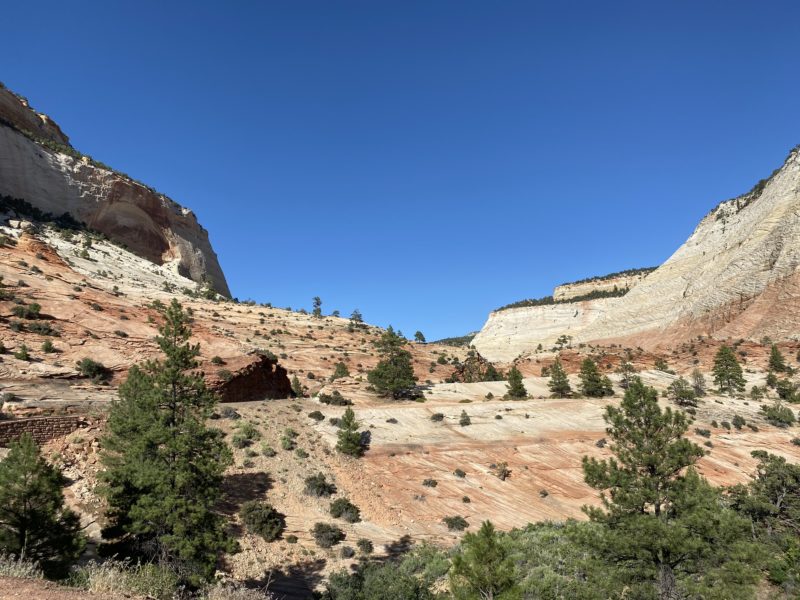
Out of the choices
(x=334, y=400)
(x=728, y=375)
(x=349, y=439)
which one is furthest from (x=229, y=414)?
(x=728, y=375)

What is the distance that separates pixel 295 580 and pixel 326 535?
337 centimetres

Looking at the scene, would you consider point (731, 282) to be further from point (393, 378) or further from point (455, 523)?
point (455, 523)

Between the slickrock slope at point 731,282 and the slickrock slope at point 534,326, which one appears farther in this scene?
the slickrock slope at point 534,326

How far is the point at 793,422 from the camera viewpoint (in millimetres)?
45375

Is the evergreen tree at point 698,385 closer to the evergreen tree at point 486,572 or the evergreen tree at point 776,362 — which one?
the evergreen tree at point 776,362

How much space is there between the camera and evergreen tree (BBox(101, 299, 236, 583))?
15.3 m

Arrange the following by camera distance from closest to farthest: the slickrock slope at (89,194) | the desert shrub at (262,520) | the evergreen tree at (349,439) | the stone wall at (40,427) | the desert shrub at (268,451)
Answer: the stone wall at (40,427) < the desert shrub at (262,520) < the desert shrub at (268,451) < the evergreen tree at (349,439) < the slickrock slope at (89,194)

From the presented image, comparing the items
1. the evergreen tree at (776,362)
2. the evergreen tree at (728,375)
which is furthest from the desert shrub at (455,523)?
the evergreen tree at (776,362)

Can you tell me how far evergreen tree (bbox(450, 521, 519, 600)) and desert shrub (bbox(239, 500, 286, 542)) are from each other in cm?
1251

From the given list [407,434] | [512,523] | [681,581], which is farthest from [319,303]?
[681,581]

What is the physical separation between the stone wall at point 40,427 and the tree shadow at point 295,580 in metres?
13.6

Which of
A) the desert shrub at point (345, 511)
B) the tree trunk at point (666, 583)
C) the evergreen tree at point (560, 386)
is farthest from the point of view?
the evergreen tree at point (560, 386)

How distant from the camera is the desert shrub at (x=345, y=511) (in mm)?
25938

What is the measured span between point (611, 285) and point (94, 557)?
163841mm
